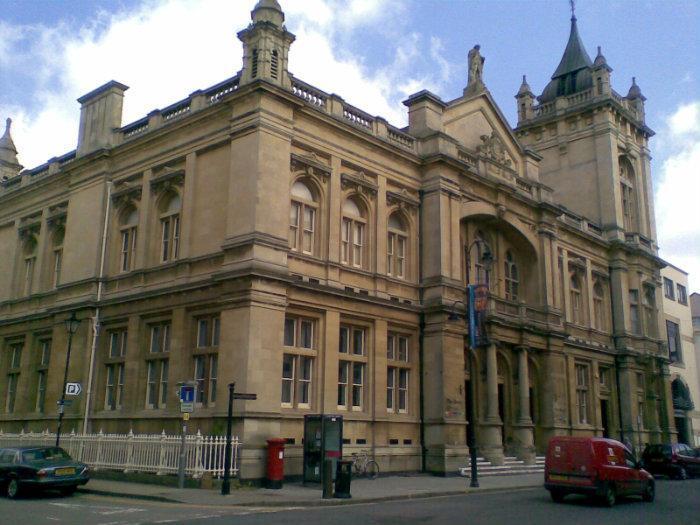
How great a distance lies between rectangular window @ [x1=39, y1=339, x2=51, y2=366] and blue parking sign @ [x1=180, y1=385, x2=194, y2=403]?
1439 centimetres

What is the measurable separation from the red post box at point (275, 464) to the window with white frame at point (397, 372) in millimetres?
7435

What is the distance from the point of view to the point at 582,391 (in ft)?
130

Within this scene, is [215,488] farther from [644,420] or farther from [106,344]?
[644,420]

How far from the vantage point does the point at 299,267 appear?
82.4ft

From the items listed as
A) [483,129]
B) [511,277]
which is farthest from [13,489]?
[483,129]

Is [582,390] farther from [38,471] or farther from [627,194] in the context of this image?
[38,471]

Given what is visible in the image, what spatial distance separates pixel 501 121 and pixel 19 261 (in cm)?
2510

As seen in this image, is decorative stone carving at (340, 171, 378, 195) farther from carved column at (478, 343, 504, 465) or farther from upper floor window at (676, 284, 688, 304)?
upper floor window at (676, 284, 688, 304)

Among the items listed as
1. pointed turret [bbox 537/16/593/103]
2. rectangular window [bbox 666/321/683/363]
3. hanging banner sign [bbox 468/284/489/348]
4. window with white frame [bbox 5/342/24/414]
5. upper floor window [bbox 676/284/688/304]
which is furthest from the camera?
upper floor window [bbox 676/284/688/304]

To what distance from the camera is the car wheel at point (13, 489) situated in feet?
60.4

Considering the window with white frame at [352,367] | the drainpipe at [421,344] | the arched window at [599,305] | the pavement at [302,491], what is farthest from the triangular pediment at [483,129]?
the pavement at [302,491]

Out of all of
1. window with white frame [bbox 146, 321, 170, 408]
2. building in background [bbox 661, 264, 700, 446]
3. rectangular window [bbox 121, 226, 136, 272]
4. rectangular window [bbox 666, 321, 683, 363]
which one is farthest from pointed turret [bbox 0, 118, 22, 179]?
rectangular window [bbox 666, 321, 683, 363]

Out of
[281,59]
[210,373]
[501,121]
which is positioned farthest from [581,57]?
[210,373]

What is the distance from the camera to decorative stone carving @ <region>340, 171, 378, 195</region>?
90.3ft
